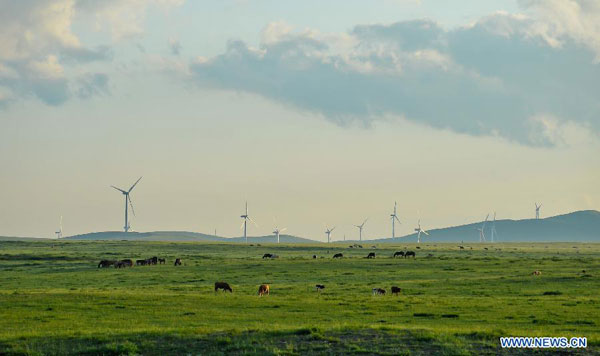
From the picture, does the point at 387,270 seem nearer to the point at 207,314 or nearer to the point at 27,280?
the point at 27,280

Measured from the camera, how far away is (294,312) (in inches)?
1566

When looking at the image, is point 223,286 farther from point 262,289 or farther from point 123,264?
point 123,264

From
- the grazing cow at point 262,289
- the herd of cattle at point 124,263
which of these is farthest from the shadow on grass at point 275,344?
the herd of cattle at point 124,263

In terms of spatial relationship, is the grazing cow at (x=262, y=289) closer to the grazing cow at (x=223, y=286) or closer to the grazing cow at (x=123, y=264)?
the grazing cow at (x=223, y=286)

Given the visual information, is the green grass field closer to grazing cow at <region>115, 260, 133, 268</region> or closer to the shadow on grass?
the shadow on grass

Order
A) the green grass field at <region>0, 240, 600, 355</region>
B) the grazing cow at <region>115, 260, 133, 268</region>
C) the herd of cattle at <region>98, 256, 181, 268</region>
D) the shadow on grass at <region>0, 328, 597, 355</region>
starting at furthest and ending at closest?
1. the herd of cattle at <region>98, 256, 181, 268</region>
2. the grazing cow at <region>115, 260, 133, 268</region>
3. the green grass field at <region>0, 240, 600, 355</region>
4. the shadow on grass at <region>0, 328, 597, 355</region>

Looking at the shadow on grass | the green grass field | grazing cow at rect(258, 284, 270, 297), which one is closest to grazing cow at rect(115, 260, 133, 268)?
the green grass field

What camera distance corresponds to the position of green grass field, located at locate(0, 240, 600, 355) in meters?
26.7

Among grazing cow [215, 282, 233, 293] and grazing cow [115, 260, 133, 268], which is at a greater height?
grazing cow [115, 260, 133, 268]

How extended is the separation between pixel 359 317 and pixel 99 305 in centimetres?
1470

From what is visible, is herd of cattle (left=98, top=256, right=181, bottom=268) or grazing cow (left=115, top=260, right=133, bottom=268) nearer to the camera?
grazing cow (left=115, top=260, right=133, bottom=268)

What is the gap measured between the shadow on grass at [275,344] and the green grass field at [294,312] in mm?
46

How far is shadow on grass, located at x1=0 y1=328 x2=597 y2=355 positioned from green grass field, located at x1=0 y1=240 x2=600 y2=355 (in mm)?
46

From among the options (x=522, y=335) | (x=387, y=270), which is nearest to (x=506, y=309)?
(x=522, y=335)
